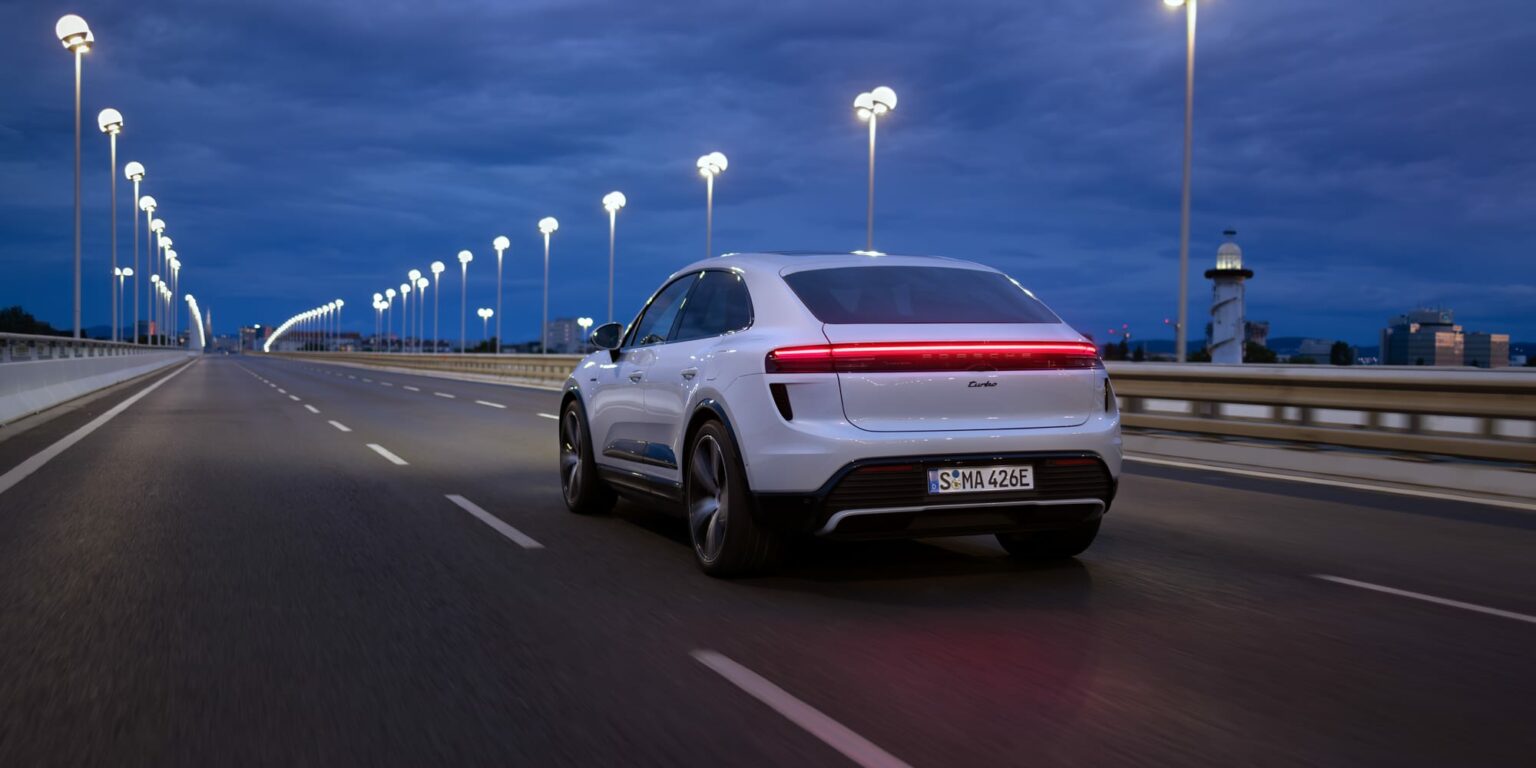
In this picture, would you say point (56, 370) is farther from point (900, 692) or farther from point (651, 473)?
point (900, 692)

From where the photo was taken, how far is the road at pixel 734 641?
12.0 ft

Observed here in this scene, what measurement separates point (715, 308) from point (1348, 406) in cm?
710

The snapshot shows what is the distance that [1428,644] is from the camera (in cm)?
484

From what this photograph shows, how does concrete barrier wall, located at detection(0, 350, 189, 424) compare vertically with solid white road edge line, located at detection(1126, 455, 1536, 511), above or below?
above

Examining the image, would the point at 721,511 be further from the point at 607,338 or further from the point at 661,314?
the point at 607,338

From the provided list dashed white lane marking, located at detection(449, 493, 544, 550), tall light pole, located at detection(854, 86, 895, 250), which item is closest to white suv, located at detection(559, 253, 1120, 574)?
dashed white lane marking, located at detection(449, 493, 544, 550)

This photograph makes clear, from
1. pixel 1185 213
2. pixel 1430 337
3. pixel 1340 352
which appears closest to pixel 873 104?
pixel 1185 213

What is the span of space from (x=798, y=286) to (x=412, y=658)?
2.66 metres

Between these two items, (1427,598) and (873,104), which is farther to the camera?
(873,104)

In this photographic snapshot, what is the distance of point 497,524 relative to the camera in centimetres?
790

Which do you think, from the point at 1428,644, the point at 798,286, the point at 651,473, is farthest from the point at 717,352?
the point at 1428,644

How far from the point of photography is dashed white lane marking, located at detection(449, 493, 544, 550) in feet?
23.6

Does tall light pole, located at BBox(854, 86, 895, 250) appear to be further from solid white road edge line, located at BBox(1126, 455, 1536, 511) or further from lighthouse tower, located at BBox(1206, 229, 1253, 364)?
lighthouse tower, located at BBox(1206, 229, 1253, 364)

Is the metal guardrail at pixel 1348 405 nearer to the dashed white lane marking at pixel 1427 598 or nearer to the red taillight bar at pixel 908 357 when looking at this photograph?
the dashed white lane marking at pixel 1427 598
